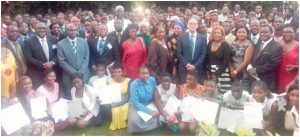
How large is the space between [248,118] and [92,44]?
206 centimetres

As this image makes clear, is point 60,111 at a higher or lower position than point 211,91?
lower

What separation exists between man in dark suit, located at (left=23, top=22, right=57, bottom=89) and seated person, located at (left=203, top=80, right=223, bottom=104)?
5.81 ft

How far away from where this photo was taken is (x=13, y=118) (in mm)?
4891

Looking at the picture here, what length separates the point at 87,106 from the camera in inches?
211

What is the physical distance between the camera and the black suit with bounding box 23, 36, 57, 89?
5344mm

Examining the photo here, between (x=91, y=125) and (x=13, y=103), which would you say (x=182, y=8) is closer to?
(x=91, y=125)

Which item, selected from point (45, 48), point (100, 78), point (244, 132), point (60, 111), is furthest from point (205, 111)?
point (45, 48)

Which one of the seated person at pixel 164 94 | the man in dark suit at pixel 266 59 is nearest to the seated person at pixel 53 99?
the seated person at pixel 164 94

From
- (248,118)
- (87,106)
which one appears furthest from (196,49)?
(87,106)

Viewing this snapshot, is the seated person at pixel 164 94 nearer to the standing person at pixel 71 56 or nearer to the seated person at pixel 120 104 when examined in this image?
the seated person at pixel 120 104

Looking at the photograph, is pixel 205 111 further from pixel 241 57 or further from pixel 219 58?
pixel 241 57

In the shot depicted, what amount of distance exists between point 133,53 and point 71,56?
0.72 meters

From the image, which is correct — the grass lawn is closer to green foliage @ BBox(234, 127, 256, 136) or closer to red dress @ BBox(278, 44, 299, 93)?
green foliage @ BBox(234, 127, 256, 136)

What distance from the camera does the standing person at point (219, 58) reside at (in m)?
5.29
